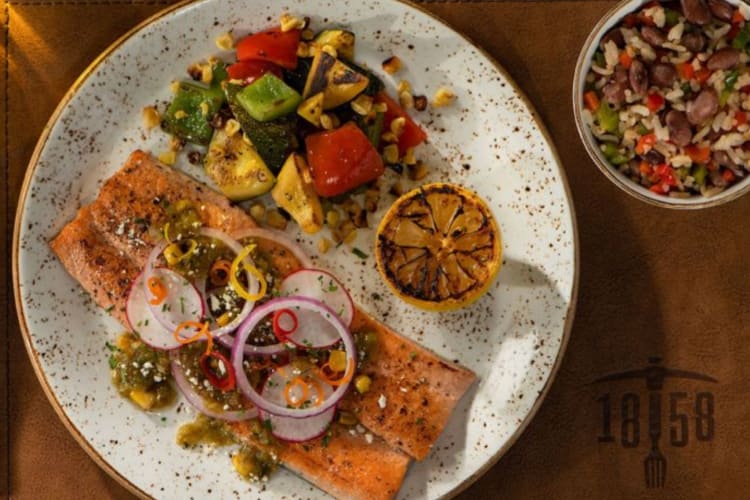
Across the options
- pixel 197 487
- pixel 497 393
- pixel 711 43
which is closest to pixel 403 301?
pixel 497 393

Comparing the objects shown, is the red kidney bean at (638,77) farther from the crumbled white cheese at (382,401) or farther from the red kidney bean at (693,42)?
the crumbled white cheese at (382,401)

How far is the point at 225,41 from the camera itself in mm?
4113

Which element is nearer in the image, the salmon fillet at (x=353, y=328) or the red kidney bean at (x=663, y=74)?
the red kidney bean at (x=663, y=74)

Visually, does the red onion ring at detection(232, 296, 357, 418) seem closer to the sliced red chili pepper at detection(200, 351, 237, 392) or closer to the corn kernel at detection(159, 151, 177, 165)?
the sliced red chili pepper at detection(200, 351, 237, 392)

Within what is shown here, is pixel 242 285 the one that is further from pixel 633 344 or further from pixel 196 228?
pixel 633 344

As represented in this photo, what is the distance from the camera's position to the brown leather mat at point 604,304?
4258mm

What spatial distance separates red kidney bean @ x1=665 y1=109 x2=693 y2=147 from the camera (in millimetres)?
3705

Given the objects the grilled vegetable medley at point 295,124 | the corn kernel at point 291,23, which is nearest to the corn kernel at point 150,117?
the grilled vegetable medley at point 295,124

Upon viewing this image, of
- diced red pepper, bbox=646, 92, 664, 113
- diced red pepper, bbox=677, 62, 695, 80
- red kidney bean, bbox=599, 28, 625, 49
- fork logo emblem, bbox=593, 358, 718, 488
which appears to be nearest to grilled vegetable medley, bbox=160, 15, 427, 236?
red kidney bean, bbox=599, 28, 625, 49

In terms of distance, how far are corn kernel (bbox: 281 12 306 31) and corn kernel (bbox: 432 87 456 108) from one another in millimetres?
757

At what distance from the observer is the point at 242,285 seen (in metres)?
4.07

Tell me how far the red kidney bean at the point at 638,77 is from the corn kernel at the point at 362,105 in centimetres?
125

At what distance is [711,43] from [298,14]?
6.49ft

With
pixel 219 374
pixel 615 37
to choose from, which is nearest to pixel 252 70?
pixel 219 374
